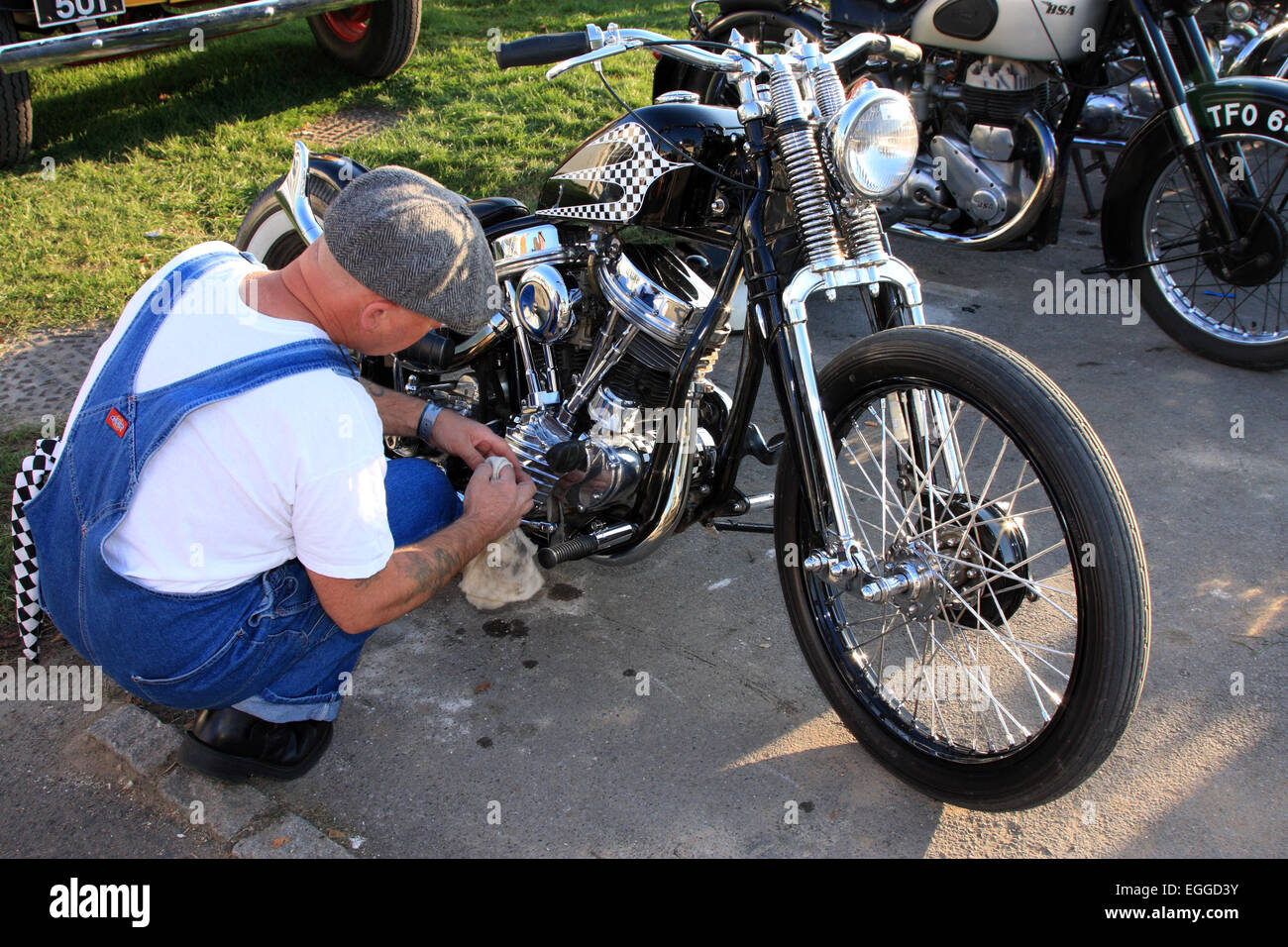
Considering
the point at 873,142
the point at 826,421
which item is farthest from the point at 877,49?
the point at 826,421

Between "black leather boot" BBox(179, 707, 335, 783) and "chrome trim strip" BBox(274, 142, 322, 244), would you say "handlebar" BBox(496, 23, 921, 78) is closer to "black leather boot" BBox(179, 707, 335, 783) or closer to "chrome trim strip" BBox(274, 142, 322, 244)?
"chrome trim strip" BBox(274, 142, 322, 244)

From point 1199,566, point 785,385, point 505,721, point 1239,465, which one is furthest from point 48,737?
point 1239,465

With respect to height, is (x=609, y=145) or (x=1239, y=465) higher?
(x=609, y=145)

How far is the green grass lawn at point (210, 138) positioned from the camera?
15.3 ft

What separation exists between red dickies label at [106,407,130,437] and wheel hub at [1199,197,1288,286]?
12.8 ft

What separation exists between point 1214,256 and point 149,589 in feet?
13.2

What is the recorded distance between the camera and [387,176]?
1917mm

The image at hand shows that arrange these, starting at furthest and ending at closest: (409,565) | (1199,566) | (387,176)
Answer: (1199,566) → (409,565) → (387,176)

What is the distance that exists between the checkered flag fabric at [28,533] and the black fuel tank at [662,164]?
136cm

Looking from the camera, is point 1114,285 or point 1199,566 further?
point 1114,285

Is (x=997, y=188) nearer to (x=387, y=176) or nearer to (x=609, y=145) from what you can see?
(x=609, y=145)

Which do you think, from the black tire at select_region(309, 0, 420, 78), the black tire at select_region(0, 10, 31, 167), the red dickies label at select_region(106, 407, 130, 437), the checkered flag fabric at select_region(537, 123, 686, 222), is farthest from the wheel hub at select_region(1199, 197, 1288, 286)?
the black tire at select_region(0, 10, 31, 167)

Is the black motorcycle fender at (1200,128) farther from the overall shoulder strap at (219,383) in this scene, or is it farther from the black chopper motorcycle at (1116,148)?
the overall shoulder strap at (219,383)

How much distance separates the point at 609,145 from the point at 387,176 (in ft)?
2.50
